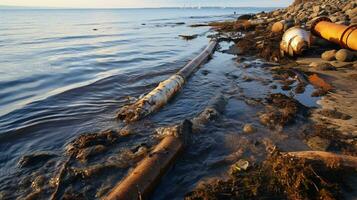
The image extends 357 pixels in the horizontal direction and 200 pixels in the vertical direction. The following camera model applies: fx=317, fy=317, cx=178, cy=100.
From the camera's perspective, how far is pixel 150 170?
4.63 meters

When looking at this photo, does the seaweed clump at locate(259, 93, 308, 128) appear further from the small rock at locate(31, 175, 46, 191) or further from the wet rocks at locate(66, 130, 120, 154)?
the small rock at locate(31, 175, 46, 191)

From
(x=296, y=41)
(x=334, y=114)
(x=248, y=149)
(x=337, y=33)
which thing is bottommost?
(x=248, y=149)

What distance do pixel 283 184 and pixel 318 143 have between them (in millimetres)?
1793

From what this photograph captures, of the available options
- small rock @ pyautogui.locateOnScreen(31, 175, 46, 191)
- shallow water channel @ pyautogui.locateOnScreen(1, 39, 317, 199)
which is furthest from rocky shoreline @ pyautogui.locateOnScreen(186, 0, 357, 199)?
small rock @ pyautogui.locateOnScreen(31, 175, 46, 191)

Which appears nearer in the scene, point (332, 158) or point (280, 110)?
point (332, 158)

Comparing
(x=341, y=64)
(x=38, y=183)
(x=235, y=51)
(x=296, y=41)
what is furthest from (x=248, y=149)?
(x=235, y=51)

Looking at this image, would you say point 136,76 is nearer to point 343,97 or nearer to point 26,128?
point 26,128

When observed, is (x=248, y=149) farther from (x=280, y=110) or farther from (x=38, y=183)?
(x=38, y=183)

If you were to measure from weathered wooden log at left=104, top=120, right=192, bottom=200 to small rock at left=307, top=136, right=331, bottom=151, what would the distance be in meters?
2.32

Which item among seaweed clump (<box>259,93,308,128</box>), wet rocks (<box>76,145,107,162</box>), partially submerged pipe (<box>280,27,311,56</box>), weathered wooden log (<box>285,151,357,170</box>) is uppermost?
partially submerged pipe (<box>280,27,311,56</box>)

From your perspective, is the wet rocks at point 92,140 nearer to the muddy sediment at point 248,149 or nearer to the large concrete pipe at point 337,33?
the muddy sediment at point 248,149

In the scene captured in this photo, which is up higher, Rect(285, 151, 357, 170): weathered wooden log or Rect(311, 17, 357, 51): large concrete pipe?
Rect(311, 17, 357, 51): large concrete pipe

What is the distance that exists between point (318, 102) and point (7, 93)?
9.99m

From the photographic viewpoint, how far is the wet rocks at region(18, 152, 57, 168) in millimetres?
5662
